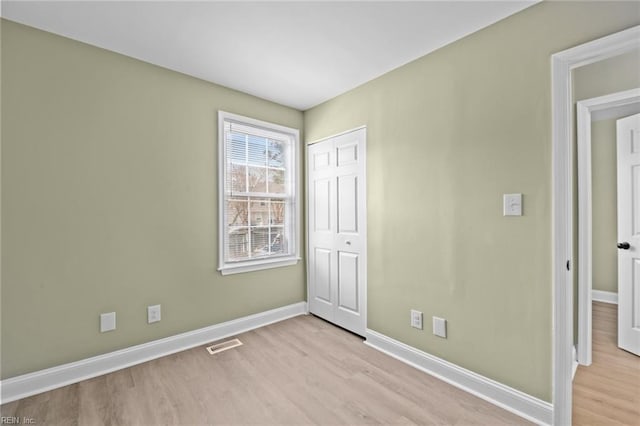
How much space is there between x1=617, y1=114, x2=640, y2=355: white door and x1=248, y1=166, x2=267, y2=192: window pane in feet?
11.2

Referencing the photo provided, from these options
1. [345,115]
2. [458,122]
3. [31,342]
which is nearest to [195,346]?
[31,342]

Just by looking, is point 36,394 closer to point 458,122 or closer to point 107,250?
point 107,250

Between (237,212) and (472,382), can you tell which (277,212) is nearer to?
(237,212)

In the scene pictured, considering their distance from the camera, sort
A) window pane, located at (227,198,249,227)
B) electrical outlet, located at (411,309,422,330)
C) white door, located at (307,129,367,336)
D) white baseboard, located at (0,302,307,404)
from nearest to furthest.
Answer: white baseboard, located at (0,302,307,404) → electrical outlet, located at (411,309,422,330) → white door, located at (307,129,367,336) → window pane, located at (227,198,249,227)

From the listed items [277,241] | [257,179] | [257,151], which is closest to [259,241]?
[277,241]

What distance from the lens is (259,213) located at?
3264 mm

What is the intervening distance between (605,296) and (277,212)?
15.0 feet

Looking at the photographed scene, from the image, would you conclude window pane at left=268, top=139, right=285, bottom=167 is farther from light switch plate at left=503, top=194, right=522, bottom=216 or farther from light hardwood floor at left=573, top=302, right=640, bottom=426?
light hardwood floor at left=573, top=302, right=640, bottom=426

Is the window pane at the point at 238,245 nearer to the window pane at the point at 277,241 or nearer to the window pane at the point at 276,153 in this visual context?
the window pane at the point at 277,241

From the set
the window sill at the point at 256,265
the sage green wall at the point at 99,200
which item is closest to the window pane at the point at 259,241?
the window sill at the point at 256,265

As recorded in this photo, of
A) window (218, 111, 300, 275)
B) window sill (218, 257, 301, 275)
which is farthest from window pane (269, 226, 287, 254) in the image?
window sill (218, 257, 301, 275)

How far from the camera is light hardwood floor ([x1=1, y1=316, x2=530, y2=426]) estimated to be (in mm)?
1756

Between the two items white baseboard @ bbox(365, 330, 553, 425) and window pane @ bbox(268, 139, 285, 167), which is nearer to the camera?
white baseboard @ bbox(365, 330, 553, 425)

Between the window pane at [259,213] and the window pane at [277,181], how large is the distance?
0.18 m
